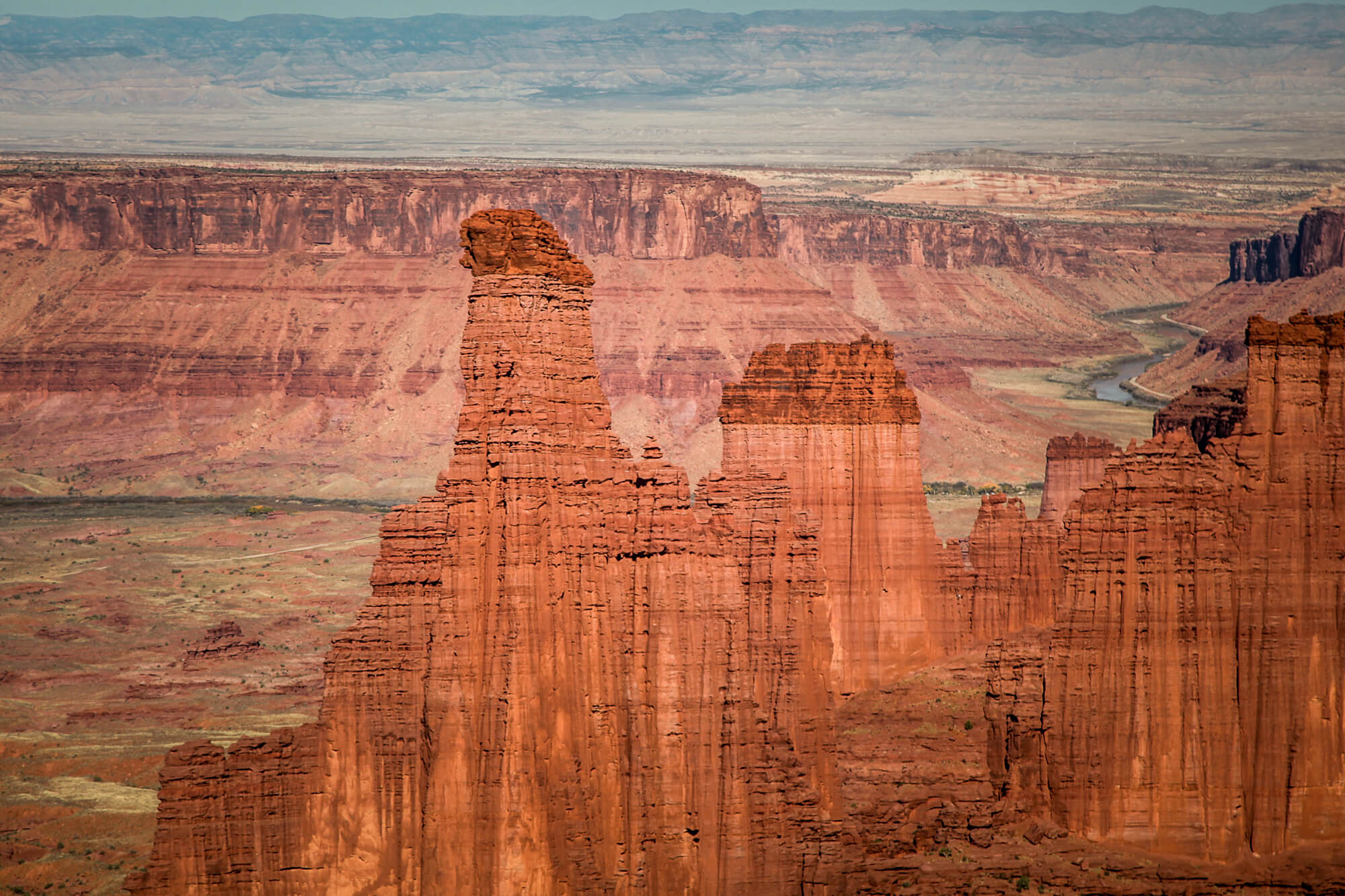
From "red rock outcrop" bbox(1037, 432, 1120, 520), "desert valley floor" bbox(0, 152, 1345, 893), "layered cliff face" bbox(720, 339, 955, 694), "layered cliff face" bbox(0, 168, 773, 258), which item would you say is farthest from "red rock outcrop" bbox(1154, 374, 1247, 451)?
"layered cliff face" bbox(0, 168, 773, 258)

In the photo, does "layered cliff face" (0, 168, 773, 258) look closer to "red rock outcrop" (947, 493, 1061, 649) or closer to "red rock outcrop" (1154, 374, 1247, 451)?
"red rock outcrop" (1154, 374, 1247, 451)

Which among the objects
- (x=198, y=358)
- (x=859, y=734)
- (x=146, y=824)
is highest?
(x=198, y=358)

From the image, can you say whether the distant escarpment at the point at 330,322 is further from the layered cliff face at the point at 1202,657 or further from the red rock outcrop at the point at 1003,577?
the layered cliff face at the point at 1202,657

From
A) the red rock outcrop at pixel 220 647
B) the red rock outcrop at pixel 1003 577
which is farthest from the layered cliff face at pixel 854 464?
the red rock outcrop at pixel 220 647

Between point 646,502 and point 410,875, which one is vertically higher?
point 646,502

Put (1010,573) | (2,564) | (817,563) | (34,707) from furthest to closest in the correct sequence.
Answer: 1. (2,564)
2. (34,707)
3. (1010,573)
4. (817,563)

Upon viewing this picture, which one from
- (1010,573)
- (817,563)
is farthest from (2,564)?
(817,563)

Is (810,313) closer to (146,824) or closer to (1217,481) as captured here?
(146,824)

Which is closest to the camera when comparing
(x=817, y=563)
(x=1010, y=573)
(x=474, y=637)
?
(x=474, y=637)
